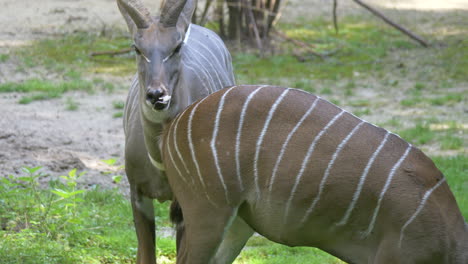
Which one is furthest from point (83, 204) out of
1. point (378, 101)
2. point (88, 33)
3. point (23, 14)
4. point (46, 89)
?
point (23, 14)

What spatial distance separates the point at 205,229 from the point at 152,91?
0.72m

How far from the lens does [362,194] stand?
3123mm

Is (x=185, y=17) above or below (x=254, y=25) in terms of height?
above

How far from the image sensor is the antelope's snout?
3648 millimetres

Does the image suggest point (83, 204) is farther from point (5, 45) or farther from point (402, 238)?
point (5, 45)

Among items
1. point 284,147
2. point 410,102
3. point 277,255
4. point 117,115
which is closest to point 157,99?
point 284,147

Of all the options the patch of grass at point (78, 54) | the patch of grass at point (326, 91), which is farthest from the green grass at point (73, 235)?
the patch of grass at point (78, 54)

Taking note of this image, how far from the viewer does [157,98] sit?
365 cm

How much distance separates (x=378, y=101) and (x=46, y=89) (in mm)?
3684

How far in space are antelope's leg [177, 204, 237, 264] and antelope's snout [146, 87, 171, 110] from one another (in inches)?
20.7

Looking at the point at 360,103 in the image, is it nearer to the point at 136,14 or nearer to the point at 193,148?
the point at 136,14

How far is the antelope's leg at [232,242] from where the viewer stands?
3758mm

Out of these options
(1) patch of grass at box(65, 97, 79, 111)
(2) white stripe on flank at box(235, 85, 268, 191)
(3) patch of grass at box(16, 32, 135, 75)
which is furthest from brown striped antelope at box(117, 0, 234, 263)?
(3) patch of grass at box(16, 32, 135, 75)

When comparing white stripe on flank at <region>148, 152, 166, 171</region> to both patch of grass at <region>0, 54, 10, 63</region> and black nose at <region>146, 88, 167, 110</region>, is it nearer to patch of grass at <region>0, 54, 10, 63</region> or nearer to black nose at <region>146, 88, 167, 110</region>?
black nose at <region>146, 88, 167, 110</region>
